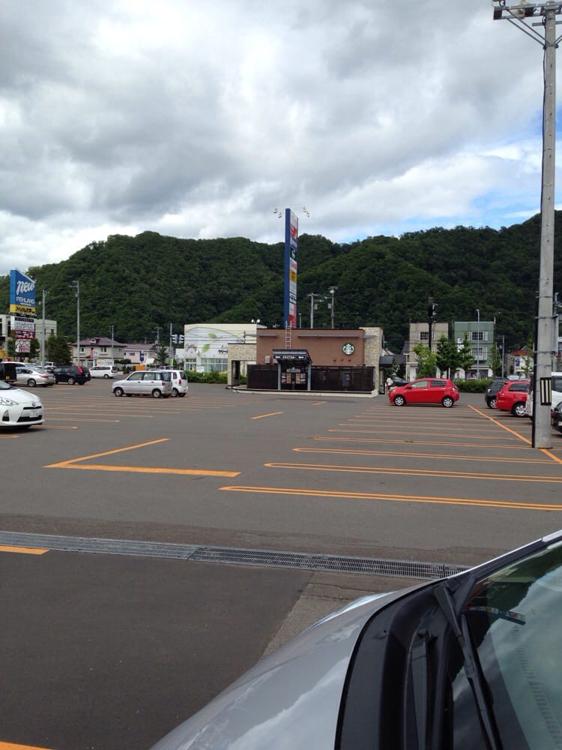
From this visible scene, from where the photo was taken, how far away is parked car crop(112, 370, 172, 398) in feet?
116

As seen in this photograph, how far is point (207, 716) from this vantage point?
5.73ft

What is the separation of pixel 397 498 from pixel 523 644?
21.6 ft

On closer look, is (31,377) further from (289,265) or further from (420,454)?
(420,454)

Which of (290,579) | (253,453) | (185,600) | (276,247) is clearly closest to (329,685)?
(185,600)

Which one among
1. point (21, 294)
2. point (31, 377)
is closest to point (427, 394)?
point (31, 377)

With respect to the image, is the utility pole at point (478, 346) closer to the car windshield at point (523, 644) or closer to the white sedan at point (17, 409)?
the white sedan at point (17, 409)

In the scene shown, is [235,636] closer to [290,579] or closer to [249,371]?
Result: [290,579]

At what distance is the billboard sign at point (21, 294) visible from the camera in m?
43.9

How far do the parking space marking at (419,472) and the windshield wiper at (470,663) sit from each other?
8.07 m

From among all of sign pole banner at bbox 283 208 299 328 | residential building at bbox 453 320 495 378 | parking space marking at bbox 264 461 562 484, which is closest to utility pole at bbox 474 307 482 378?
residential building at bbox 453 320 495 378

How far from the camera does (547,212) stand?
13617 millimetres

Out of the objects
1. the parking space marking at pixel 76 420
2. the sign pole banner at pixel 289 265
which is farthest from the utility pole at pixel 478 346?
the parking space marking at pixel 76 420

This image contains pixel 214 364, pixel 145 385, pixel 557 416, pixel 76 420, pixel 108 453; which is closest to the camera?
pixel 108 453

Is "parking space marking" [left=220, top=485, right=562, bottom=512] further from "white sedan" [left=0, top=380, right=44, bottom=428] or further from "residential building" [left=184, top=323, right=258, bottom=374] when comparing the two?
"residential building" [left=184, top=323, right=258, bottom=374]
